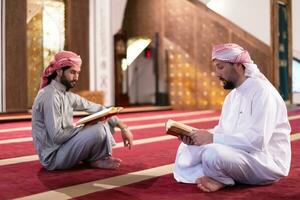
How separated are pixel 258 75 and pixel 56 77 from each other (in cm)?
133

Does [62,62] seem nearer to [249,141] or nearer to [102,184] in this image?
[102,184]

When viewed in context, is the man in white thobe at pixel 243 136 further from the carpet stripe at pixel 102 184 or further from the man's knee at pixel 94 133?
the man's knee at pixel 94 133

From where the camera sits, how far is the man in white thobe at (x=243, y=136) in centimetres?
252

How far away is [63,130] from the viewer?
10.6 feet

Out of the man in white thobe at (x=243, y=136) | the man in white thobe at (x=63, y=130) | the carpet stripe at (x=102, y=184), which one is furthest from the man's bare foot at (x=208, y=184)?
the man in white thobe at (x=63, y=130)

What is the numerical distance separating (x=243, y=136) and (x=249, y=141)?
0.04m

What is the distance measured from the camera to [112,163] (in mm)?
3332

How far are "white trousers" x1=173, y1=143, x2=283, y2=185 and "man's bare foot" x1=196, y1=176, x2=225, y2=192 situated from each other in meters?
0.02

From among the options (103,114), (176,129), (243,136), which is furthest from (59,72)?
(243,136)

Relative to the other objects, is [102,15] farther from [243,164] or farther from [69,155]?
[243,164]

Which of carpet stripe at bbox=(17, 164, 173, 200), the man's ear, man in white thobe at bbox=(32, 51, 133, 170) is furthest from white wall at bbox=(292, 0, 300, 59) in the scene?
the man's ear

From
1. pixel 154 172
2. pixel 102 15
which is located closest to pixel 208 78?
pixel 102 15

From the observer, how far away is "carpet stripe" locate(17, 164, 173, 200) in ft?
8.43

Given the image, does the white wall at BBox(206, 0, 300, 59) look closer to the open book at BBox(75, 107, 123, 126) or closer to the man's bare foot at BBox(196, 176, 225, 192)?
the open book at BBox(75, 107, 123, 126)
